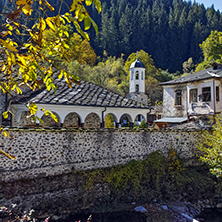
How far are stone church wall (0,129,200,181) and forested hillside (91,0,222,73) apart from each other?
173ft

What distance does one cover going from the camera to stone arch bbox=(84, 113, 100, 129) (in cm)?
1456

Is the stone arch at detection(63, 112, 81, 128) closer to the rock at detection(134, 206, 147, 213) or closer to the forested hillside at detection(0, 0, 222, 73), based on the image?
the rock at detection(134, 206, 147, 213)

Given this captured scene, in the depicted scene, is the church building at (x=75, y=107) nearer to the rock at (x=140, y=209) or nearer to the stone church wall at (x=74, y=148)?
the stone church wall at (x=74, y=148)

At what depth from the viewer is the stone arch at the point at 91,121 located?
14.6 meters

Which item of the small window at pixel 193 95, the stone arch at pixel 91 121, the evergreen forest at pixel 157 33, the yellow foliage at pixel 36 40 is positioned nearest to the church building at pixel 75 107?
the stone arch at pixel 91 121

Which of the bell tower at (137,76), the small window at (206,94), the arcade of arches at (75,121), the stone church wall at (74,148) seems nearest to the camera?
the stone church wall at (74,148)

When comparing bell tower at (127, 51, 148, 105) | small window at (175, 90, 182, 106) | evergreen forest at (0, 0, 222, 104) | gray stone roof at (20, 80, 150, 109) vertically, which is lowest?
gray stone roof at (20, 80, 150, 109)

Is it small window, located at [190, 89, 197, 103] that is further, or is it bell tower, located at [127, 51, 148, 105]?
bell tower, located at [127, 51, 148, 105]

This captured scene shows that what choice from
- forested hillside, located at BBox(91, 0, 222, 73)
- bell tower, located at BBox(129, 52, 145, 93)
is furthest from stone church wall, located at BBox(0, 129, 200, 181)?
forested hillside, located at BBox(91, 0, 222, 73)

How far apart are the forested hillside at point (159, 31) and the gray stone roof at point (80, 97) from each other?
1968 inches

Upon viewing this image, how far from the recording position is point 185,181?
11.8 metres

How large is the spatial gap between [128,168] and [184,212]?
2994 mm

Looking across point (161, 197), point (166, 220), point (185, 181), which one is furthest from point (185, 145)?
point (166, 220)

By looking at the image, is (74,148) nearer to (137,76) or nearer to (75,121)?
(75,121)
